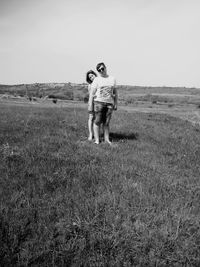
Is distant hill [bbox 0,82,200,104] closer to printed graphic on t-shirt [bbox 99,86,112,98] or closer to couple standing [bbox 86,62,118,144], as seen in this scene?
couple standing [bbox 86,62,118,144]

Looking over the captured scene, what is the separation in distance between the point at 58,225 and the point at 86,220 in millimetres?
365

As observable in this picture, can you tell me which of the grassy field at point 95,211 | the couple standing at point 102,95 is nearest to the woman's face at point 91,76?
the couple standing at point 102,95

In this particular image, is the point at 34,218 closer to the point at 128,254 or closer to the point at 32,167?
the point at 128,254

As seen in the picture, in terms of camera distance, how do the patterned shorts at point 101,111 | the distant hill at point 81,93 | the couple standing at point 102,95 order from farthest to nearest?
the distant hill at point 81,93 → the patterned shorts at point 101,111 → the couple standing at point 102,95

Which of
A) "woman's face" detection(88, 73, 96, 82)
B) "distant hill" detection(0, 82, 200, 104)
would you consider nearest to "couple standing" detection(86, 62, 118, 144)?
"woman's face" detection(88, 73, 96, 82)

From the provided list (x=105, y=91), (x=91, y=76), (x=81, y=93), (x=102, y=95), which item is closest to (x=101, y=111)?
(x=102, y=95)

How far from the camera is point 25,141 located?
25.2 ft

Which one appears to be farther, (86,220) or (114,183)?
(114,183)

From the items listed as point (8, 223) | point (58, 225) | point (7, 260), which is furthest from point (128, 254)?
point (8, 223)

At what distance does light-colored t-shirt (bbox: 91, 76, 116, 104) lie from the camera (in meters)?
7.75

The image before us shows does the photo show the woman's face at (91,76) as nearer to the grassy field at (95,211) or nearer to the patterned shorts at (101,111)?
the patterned shorts at (101,111)

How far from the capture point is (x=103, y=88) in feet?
25.6

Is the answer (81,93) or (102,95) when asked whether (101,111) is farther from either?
(81,93)

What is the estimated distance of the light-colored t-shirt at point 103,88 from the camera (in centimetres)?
775
